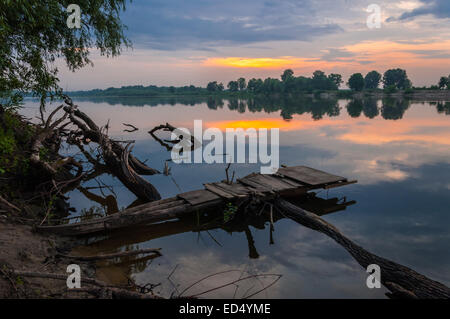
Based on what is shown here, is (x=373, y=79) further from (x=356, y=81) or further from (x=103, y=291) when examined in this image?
(x=103, y=291)

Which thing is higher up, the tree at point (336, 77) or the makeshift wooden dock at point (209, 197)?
the tree at point (336, 77)

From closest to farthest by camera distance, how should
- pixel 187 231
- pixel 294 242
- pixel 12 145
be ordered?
pixel 294 242 → pixel 187 231 → pixel 12 145

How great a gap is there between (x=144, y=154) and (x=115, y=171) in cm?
804

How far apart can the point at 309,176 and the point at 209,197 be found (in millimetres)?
4218

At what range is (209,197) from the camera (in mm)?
9242

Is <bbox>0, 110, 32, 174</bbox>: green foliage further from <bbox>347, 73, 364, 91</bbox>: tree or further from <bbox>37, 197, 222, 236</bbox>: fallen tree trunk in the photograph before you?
<bbox>347, 73, 364, 91</bbox>: tree

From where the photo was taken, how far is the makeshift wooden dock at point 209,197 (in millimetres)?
7725

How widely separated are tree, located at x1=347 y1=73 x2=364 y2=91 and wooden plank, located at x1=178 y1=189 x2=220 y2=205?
14348 centimetres

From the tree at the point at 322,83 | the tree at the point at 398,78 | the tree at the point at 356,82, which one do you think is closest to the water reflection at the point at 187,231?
the tree at the point at 356,82

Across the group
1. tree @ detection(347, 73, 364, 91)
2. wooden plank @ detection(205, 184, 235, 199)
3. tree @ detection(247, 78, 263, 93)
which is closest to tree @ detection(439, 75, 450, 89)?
tree @ detection(347, 73, 364, 91)

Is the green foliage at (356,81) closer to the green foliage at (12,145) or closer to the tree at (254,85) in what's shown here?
the tree at (254,85)

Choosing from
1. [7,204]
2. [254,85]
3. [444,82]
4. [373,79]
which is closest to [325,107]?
[7,204]

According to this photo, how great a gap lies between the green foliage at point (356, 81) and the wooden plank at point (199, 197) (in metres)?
143
